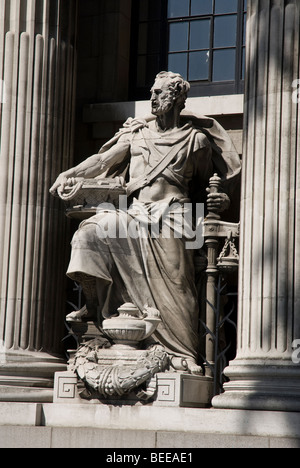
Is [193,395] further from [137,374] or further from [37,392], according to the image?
[37,392]

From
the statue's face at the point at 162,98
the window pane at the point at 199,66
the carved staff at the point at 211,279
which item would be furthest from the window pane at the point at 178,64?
the carved staff at the point at 211,279

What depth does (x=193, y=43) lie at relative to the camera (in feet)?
57.5

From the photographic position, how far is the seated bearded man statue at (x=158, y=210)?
47.4 feet

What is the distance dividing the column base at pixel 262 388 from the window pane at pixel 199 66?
6138 millimetres

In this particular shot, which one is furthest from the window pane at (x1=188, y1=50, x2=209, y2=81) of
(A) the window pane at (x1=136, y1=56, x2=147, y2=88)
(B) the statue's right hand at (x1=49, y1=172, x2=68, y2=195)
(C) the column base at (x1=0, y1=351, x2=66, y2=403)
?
(C) the column base at (x1=0, y1=351, x2=66, y2=403)

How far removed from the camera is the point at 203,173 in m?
15.3

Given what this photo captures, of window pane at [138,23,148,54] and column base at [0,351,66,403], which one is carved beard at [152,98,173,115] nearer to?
window pane at [138,23,148,54]

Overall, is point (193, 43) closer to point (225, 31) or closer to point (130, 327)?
point (225, 31)

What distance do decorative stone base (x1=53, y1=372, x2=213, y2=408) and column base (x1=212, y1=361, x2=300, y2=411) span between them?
52 centimetres

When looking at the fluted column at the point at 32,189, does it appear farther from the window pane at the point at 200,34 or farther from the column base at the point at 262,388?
the column base at the point at 262,388

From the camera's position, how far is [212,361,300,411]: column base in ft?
40.6
